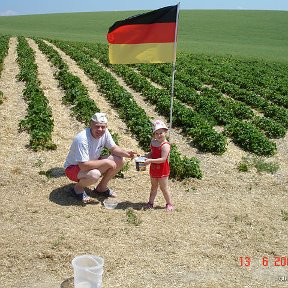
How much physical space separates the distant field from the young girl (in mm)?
42042

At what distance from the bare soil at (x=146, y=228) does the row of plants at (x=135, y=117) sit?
28 centimetres

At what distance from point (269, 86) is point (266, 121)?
897 cm

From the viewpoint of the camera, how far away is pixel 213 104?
1565cm

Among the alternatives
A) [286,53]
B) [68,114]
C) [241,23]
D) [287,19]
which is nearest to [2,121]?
[68,114]

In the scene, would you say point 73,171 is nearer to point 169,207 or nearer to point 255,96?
point 169,207

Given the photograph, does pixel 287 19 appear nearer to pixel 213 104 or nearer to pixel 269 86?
pixel 269 86

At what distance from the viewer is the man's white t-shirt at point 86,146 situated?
295 inches

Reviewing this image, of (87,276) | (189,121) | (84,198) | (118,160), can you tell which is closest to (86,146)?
(118,160)

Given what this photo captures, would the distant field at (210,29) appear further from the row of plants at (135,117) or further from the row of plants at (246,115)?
the row of plants at (246,115)

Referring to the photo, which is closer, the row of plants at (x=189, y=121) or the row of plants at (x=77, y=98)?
the row of plants at (x=189, y=121)

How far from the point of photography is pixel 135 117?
527 inches

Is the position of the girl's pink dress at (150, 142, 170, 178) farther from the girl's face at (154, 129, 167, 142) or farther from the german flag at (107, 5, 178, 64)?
the german flag at (107, 5, 178, 64)

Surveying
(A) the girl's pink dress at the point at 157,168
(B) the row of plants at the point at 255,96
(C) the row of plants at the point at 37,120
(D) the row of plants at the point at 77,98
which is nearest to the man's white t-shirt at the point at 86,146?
(A) the girl's pink dress at the point at 157,168

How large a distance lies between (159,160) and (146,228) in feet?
3.72
